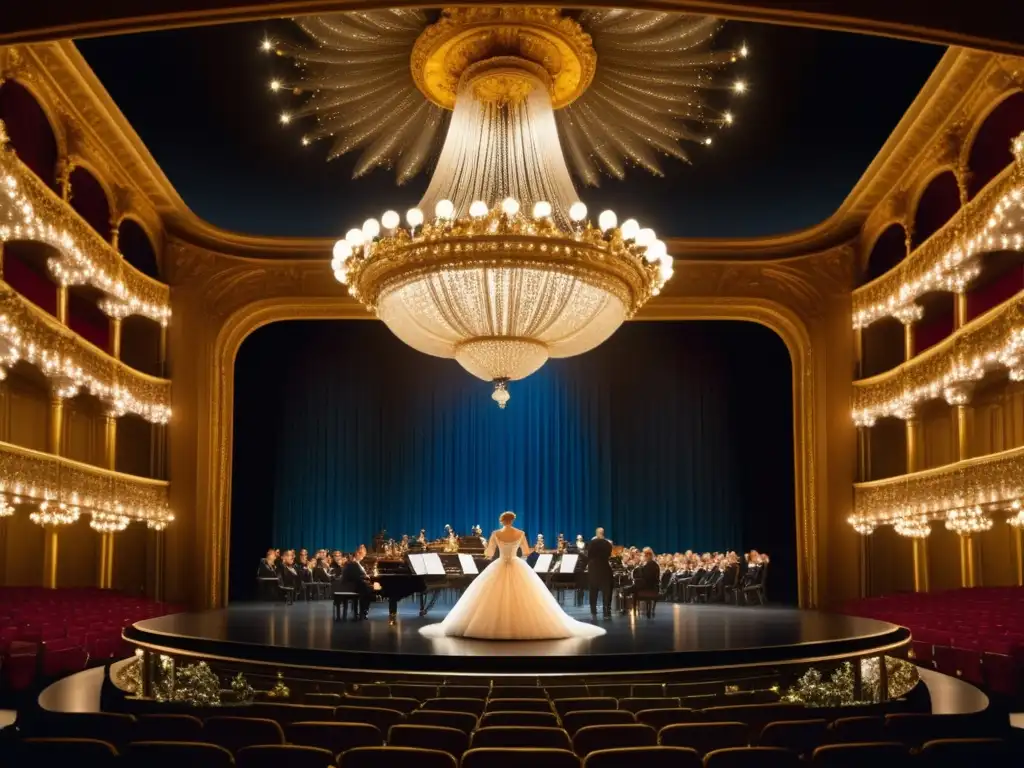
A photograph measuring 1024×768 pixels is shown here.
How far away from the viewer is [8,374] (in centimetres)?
1827

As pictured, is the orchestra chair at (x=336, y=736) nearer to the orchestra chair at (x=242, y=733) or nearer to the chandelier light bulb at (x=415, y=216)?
the orchestra chair at (x=242, y=733)

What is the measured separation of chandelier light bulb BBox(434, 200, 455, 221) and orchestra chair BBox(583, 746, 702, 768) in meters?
7.92

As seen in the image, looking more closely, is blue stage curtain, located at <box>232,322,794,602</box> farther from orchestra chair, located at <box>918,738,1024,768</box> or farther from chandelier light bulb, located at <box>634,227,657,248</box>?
orchestra chair, located at <box>918,738,1024,768</box>

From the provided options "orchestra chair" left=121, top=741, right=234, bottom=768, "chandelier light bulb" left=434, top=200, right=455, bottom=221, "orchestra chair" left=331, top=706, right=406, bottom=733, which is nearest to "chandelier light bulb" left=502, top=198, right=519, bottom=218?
"chandelier light bulb" left=434, top=200, right=455, bottom=221

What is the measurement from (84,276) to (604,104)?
391 inches

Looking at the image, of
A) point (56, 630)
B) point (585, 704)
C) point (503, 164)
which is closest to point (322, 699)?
point (585, 704)

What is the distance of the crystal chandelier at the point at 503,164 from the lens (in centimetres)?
1112

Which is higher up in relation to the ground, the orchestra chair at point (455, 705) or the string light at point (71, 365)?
the string light at point (71, 365)

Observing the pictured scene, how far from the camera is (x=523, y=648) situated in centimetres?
946

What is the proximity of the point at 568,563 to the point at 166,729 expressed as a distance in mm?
12150

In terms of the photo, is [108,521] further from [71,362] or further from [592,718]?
[592,718]

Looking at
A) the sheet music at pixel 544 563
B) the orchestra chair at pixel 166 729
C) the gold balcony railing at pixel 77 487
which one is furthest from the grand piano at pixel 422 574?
the orchestra chair at pixel 166 729

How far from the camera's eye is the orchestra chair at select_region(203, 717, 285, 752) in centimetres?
463

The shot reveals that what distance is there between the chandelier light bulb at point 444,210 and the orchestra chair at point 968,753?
8146 mm
